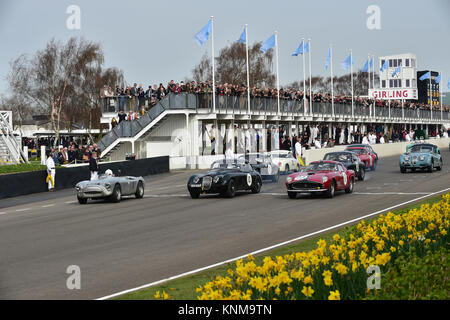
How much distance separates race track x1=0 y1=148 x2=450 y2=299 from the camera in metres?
11.5

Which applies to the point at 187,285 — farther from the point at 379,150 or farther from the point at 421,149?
the point at 379,150

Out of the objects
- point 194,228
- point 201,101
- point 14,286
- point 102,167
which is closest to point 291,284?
point 14,286

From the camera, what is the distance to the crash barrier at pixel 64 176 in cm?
3127

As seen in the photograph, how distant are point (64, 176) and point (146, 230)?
18674mm

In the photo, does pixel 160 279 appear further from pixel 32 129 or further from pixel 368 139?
pixel 32 129

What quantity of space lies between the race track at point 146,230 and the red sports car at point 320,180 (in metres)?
0.40

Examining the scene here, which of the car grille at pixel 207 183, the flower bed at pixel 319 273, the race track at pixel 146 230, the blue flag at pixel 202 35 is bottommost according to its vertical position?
the race track at pixel 146 230

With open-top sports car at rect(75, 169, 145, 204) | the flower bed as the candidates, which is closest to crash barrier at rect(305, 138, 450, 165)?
open-top sports car at rect(75, 169, 145, 204)

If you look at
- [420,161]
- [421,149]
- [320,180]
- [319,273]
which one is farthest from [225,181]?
[319,273]

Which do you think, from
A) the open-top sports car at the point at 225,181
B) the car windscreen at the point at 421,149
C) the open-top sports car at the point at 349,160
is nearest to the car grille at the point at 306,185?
the open-top sports car at the point at 225,181

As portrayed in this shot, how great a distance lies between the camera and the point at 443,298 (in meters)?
7.09

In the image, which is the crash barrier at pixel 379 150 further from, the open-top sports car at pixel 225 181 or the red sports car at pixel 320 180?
the red sports car at pixel 320 180

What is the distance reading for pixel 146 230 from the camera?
17.5 meters
